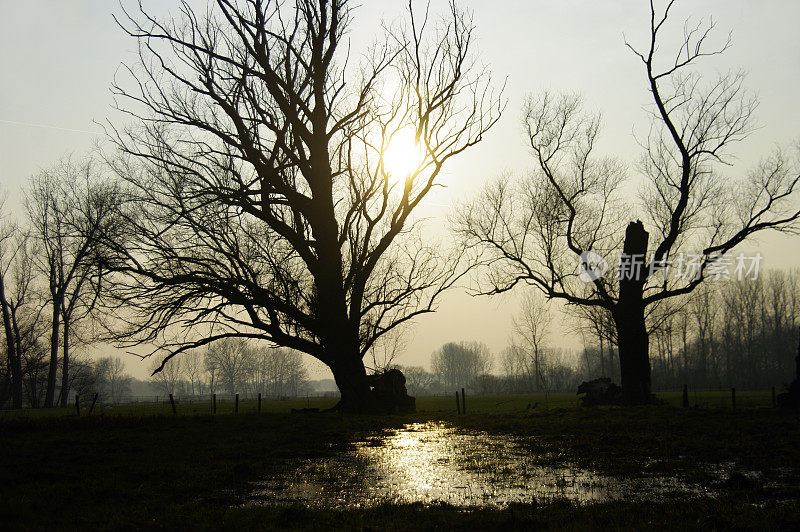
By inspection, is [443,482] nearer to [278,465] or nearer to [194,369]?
[278,465]

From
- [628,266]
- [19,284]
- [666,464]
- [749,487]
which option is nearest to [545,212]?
[628,266]

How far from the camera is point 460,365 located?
6304 inches

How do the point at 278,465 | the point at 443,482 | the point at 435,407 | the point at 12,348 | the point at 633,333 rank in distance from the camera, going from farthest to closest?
the point at 12,348, the point at 435,407, the point at 633,333, the point at 278,465, the point at 443,482

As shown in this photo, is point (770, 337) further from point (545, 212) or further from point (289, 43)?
point (289, 43)

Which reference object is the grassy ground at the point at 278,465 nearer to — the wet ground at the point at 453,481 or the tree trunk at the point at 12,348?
the wet ground at the point at 453,481

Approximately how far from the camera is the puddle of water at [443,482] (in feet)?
21.4

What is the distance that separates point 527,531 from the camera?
5.02 m

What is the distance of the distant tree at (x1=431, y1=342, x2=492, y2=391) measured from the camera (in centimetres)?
15988

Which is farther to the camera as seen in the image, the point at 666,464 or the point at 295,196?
the point at 295,196

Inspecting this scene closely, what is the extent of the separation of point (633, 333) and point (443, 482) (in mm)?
18949

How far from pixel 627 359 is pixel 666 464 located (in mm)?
16783

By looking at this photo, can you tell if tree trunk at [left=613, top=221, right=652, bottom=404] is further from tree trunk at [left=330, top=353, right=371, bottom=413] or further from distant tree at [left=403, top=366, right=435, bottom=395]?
distant tree at [left=403, top=366, right=435, bottom=395]

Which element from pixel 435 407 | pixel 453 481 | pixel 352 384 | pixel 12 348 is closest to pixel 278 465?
pixel 453 481

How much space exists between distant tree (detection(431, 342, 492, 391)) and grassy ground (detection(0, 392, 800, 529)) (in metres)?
145
